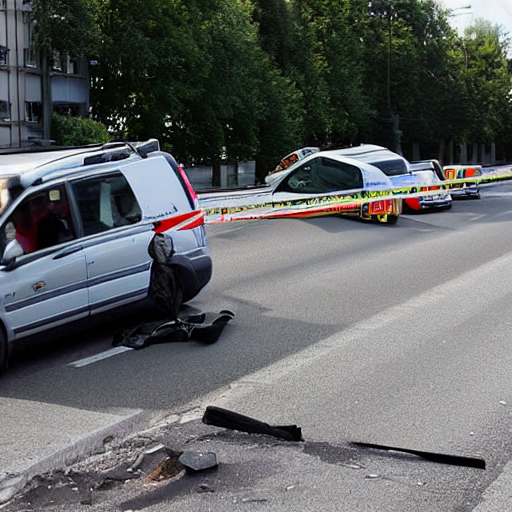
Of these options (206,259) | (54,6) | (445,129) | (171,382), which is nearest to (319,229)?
(206,259)

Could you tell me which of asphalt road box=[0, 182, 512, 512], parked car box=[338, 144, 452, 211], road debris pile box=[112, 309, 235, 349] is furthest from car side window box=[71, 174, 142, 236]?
parked car box=[338, 144, 452, 211]

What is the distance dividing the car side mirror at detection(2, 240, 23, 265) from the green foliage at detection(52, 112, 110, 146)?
2962 cm

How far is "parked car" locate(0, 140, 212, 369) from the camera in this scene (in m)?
8.04

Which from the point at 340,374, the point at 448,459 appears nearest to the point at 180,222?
the point at 340,374

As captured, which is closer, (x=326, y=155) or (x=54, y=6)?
(x=326, y=155)

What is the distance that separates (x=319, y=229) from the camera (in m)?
19.3

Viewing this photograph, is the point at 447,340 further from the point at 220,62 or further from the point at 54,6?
the point at 220,62

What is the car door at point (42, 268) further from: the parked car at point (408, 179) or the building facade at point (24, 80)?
the building facade at point (24, 80)

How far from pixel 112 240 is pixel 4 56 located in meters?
32.0

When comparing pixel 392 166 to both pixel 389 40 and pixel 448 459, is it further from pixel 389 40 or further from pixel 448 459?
pixel 389 40

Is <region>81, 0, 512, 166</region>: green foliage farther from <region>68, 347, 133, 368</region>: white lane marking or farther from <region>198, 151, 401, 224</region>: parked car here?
<region>68, 347, 133, 368</region>: white lane marking

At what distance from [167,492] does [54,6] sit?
32871 millimetres

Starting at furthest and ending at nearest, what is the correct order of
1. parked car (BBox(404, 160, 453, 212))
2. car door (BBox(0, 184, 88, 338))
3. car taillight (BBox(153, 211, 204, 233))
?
parked car (BBox(404, 160, 453, 212)) < car taillight (BBox(153, 211, 204, 233)) < car door (BBox(0, 184, 88, 338))

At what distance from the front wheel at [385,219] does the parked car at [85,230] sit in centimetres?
1101
